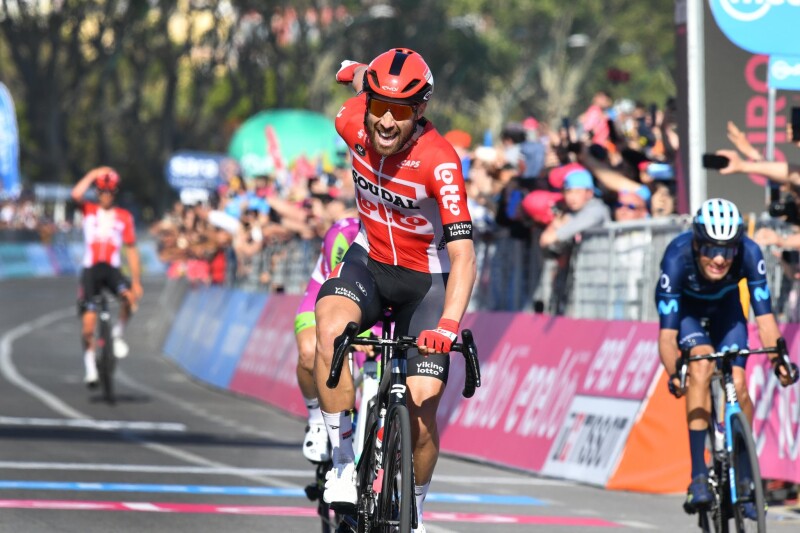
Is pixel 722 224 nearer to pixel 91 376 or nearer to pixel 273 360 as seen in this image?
pixel 91 376

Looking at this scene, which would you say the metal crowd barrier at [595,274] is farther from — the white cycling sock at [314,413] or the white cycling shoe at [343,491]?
the white cycling shoe at [343,491]

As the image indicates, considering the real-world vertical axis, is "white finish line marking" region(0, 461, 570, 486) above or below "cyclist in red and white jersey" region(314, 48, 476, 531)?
below

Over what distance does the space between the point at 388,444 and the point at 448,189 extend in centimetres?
116

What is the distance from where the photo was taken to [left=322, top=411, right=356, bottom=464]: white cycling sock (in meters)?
8.20

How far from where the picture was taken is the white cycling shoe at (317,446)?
966 centimetres

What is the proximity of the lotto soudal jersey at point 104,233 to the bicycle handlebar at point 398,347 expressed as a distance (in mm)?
13107

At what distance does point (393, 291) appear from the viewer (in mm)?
8281

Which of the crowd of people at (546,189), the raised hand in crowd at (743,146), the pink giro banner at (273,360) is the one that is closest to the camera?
the raised hand in crowd at (743,146)

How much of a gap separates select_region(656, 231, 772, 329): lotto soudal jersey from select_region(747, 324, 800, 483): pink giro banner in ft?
7.51

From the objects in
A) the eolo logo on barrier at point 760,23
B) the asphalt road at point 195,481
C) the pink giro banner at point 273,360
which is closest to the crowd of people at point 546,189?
the pink giro banner at point 273,360

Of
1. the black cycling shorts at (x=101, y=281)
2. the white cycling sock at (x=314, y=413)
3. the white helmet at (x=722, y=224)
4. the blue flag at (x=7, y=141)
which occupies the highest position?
the blue flag at (x=7, y=141)

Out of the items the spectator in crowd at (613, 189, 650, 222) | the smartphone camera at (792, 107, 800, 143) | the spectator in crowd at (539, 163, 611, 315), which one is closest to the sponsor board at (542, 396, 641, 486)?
the spectator in crowd at (539, 163, 611, 315)

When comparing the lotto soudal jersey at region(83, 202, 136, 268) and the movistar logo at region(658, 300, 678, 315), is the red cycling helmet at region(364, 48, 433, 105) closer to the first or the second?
the movistar logo at region(658, 300, 678, 315)

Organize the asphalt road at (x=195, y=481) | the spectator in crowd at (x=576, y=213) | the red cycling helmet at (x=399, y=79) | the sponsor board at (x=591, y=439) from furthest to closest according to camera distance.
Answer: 1. the spectator in crowd at (x=576, y=213)
2. the sponsor board at (x=591, y=439)
3. the asphalt road at (x=195, y=481)
4. the red cycling helmet at (x=399, y=79)
